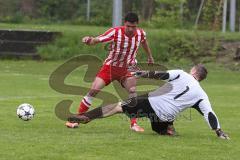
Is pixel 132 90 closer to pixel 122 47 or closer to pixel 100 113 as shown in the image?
pixel 122 47

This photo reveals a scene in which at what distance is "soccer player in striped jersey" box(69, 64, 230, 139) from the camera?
12.0m

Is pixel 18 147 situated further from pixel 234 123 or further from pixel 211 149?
pixel 234 123

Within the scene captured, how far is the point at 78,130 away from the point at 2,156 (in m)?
3.16

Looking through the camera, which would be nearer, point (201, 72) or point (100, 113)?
point (201, 72)

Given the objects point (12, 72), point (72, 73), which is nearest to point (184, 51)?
point (72, 73)

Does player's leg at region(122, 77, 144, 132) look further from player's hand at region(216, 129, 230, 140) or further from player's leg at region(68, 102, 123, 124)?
player's hand at region(216, 129, 230, 140)

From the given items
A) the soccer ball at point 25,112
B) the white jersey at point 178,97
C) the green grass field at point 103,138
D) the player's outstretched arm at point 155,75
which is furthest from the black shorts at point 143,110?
the soccer ball at point 25,112

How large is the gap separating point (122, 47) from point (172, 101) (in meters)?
1.93

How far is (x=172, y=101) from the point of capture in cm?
1220

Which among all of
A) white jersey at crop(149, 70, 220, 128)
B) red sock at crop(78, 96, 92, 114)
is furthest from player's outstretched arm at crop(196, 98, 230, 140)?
red sock at crop(78, 96, 92, 114)

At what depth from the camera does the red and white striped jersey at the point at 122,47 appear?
1352cm

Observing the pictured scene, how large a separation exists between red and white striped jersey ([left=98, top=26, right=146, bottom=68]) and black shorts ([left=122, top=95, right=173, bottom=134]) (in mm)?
1336

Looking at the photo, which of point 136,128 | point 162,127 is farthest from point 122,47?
point 162,127

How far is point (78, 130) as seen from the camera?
1295 cm
